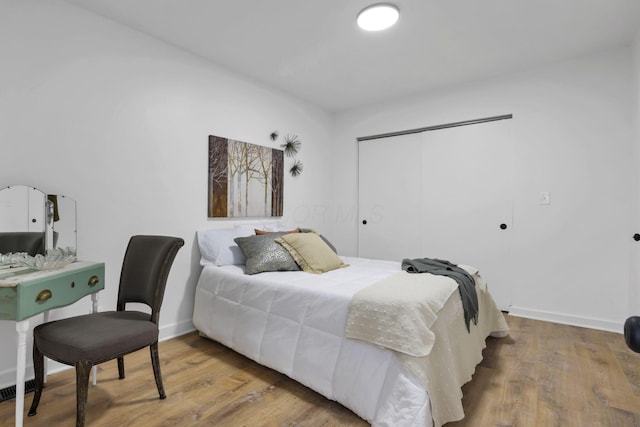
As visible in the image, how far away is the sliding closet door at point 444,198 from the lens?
132 inches

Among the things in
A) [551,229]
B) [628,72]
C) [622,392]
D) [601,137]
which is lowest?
[622,392]

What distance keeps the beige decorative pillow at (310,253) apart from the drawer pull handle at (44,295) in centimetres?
150

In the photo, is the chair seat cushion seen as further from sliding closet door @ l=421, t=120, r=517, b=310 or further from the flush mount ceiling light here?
sliding closet door @ l=421, t=120, r=517, b=310

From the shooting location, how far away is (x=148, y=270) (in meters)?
1.93

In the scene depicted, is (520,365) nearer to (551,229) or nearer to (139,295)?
(551,229)

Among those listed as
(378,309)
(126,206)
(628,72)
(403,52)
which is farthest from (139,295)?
(628,72)

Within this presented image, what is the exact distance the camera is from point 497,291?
11.1 feet

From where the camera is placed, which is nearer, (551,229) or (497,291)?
(551,229)

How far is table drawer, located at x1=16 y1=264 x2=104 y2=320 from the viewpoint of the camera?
1402mm

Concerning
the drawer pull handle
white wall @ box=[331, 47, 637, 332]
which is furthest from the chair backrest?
white wall @ box=[331, 47, 637, 332]

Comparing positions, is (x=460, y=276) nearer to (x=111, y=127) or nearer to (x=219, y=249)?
(x=219, y=249)

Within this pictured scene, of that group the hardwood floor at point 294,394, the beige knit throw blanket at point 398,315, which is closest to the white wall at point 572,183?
the hardwood floor at point 294,394

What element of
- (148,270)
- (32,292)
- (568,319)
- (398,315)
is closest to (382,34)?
(398,315)

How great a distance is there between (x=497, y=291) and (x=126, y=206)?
3.51 metres
